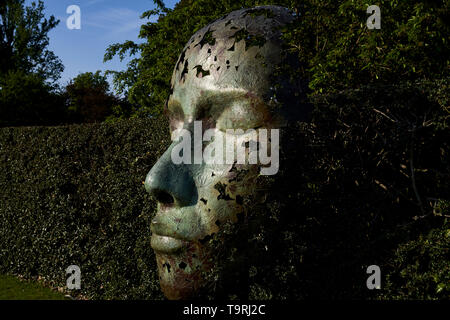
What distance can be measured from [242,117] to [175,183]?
740mm

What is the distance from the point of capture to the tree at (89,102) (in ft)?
87.1

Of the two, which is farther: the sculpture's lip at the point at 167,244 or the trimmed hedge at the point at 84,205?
the trimmed hedge at the point at 84,205

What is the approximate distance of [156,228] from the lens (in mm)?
3809

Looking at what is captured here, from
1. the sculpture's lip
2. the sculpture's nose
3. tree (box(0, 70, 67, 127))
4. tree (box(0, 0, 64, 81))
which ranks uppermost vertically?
tree (box(0, 0, 64, 81))

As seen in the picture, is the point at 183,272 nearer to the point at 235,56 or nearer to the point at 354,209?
the point at 354,209

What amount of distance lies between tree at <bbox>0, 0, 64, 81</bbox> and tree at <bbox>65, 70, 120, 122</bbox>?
2.92 metres

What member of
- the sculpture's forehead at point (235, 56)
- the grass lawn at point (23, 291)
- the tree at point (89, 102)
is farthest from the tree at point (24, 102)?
the sculpture's forehead at point (235, 56)

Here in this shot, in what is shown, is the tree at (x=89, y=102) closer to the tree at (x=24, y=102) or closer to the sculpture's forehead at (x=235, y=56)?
the tree at (x=24, y=102)

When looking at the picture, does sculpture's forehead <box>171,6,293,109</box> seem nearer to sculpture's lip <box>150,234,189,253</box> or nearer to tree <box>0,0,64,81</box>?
sculpture's lip <box>150,234,189,253</box>

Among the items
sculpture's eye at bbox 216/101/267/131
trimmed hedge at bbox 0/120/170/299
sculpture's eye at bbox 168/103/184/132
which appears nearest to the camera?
sculpture's eye at bbox 216/101/267/131

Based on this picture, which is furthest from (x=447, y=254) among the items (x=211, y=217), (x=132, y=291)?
(x=132, y=291)

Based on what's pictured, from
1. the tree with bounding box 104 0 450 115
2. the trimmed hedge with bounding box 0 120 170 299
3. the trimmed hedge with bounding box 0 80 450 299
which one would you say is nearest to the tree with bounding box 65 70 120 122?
the trimmed hedge with bounding box 0 120 170 299

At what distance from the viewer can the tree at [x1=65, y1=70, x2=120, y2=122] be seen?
2656 cm

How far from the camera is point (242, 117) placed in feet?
11.5
